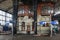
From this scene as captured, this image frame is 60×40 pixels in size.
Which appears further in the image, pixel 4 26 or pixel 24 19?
pixel 4 26

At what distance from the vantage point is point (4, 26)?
2602cm

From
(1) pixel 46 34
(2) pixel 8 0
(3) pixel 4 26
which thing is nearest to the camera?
(1) pixel 46 34

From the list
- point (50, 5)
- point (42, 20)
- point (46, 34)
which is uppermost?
point (50, 5)

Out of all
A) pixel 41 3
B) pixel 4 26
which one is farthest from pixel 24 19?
pixel 4 26

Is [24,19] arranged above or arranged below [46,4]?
below

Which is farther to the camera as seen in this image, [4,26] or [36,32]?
Answer: [4,26]

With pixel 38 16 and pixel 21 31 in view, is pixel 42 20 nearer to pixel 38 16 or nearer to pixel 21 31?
pixel 38 16

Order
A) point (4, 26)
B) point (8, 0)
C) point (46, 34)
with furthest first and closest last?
point (4, 26), point (8, 0), point (46, 34)

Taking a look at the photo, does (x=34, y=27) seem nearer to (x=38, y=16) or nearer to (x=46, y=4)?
(x=38, y=16)

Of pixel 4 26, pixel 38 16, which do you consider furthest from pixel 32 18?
pixel 4 26

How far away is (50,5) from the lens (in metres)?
22.8

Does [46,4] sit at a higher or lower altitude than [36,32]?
higher

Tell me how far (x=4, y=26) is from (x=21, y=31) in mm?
4187

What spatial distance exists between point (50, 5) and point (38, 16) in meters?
1.64
